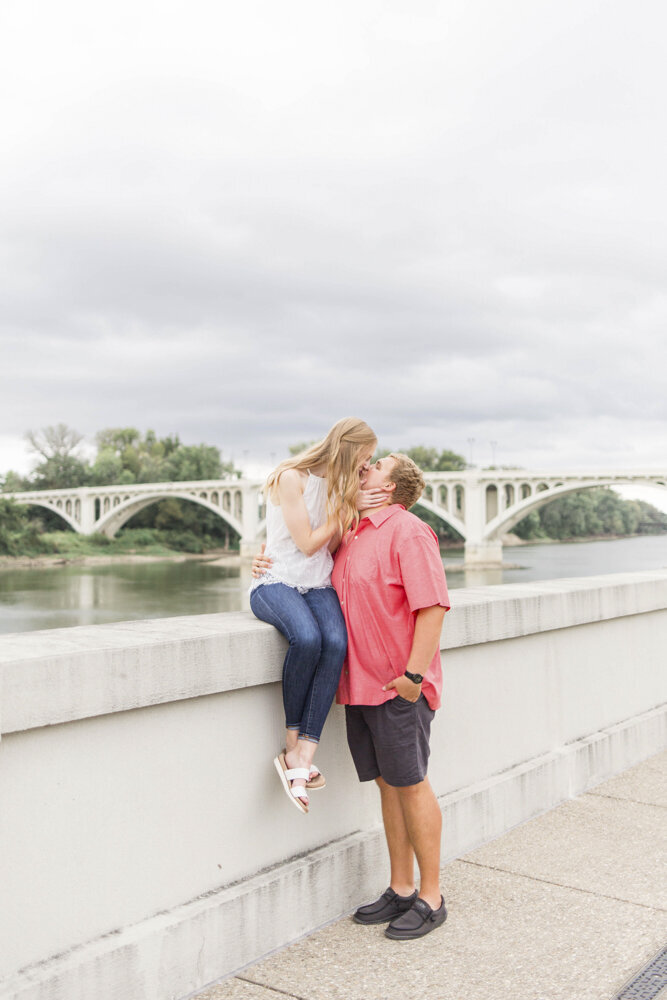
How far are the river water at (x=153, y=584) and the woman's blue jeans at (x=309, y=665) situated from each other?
3291 centimetres

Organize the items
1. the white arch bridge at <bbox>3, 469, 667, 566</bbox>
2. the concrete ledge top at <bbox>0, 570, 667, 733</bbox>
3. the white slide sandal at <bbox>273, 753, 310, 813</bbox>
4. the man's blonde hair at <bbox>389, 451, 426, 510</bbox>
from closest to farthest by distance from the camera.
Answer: the concrete ledge top at <bbox>0, 570, 667, 733</bbox> → the white slide sandal at <bbox>273, 753, 310, 813</bbox> → the man's blonde hair at <bbox>389, 451, 426, 510</bbox> → the white arch bridge at <bbox>3, 469, 667, 566</bbox>

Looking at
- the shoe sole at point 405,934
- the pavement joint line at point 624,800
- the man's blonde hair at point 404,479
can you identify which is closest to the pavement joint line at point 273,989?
the shoe sole at point 405,934

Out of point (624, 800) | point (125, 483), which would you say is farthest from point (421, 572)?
point (125, 483)

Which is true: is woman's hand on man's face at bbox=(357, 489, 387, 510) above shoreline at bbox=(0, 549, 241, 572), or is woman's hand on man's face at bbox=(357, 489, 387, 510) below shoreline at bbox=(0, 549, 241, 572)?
above

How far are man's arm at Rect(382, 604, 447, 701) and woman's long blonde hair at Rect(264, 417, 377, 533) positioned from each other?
430 mm

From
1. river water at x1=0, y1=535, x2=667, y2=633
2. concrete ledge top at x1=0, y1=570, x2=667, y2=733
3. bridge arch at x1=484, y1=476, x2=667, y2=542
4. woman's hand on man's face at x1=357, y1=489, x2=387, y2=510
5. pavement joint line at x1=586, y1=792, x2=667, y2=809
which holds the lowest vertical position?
river water at x1=0, y1=535, x2=667, y2=633

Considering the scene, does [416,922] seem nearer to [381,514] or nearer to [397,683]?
[397,683]

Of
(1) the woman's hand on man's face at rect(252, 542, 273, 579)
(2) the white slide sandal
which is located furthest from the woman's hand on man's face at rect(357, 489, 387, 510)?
(2) the white slide sandal

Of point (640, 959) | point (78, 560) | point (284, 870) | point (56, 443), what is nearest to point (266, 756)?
point (284, 870)

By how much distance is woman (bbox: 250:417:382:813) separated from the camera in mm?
3043

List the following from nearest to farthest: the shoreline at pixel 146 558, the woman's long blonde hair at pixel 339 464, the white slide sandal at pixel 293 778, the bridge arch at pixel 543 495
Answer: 1. the white slide sandal at pixel 293 778
2. the woman's long blonde hair at pixel 339 464
3. the bridge arch at pixel 543 495
4. the shoreline at pixel 146 558

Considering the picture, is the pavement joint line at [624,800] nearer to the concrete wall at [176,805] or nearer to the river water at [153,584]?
the concrete wall at [176,805]

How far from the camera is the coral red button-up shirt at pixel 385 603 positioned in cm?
304

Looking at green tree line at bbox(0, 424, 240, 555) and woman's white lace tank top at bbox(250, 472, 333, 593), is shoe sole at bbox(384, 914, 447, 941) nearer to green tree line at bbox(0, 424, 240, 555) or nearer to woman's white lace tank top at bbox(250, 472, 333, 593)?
woman's white lace tank top at bbox(250, 472, 333, 593)
